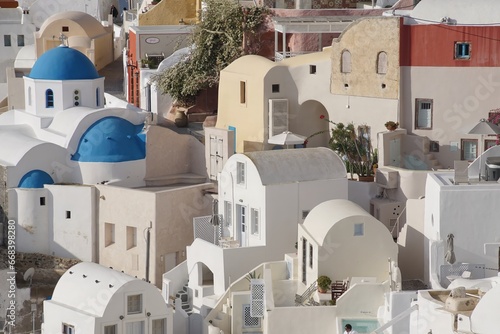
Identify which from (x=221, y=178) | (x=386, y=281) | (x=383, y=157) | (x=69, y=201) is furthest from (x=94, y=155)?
(x=386, y=281)

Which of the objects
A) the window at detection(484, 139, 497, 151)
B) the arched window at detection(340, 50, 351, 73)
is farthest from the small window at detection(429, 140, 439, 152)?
the arched window at detection(340, 50, 351, 73)

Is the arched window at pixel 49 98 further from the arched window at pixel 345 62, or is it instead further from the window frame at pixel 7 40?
the window frame at pixel 7 40

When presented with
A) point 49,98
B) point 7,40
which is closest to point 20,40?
point 7,40

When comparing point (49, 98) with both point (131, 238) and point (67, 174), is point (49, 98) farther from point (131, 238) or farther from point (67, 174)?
point (131, 238)

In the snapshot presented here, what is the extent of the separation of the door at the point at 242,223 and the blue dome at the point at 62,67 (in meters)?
9.59

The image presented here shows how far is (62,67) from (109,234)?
21.1 ft

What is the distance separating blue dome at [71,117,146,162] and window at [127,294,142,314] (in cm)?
823

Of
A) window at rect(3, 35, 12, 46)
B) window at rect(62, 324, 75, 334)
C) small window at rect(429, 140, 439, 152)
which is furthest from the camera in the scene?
window at rect(3, 35, 12, 46)

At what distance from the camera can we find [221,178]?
50.3m

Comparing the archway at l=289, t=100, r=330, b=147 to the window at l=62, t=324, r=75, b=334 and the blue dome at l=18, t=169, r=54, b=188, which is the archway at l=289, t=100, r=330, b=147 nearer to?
the blue dome at l=18, t=169, r=54, b=188

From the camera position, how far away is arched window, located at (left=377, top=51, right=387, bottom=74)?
51250mm

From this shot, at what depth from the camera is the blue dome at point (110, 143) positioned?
53.4 metres

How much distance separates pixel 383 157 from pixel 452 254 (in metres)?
7.61

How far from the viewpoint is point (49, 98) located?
56656 millimetres
